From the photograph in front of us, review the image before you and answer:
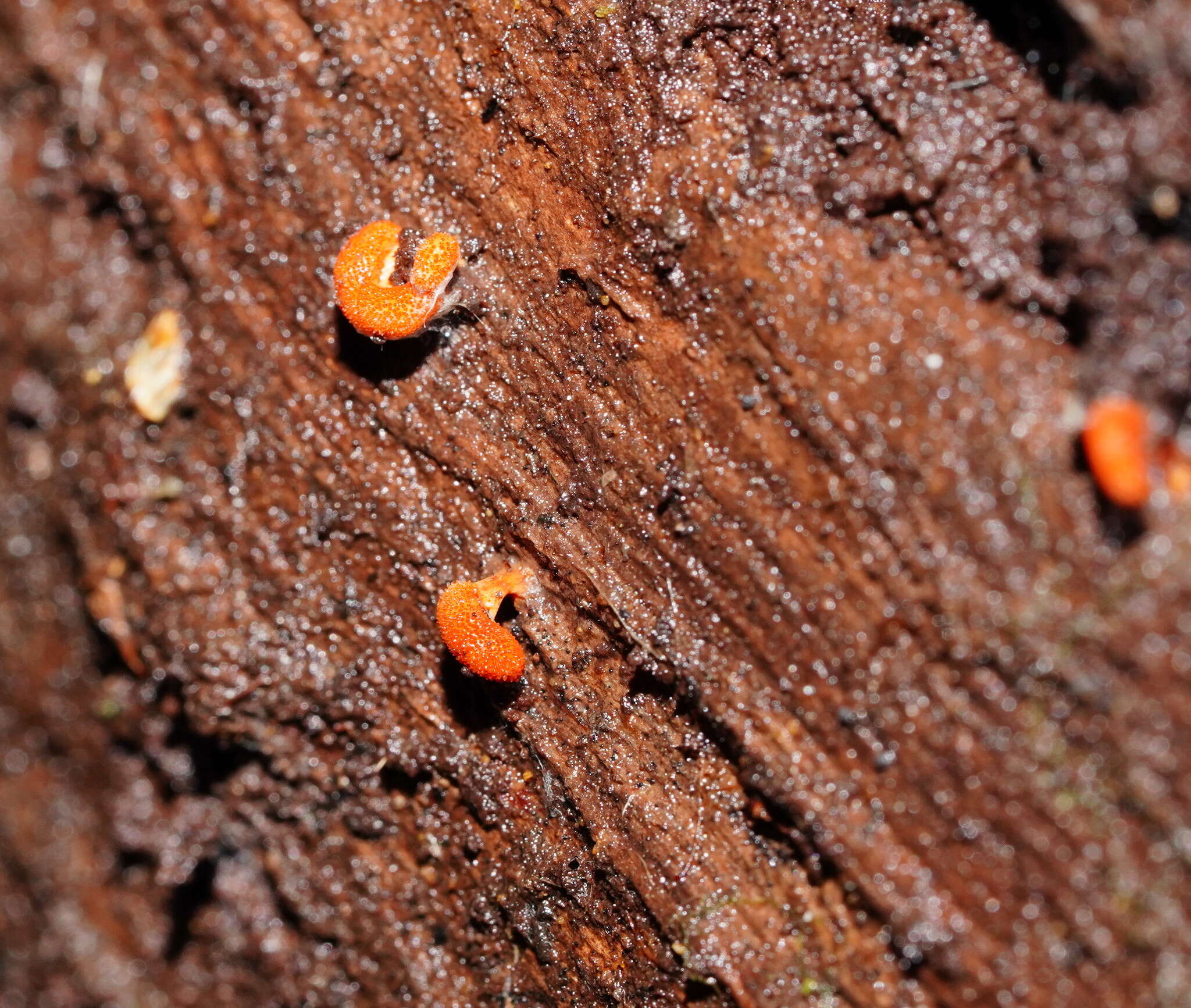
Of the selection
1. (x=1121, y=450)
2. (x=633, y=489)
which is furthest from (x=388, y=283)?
(x=1121, y=450)

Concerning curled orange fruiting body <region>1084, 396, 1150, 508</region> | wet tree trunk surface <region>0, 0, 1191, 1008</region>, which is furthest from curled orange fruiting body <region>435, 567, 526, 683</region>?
curled orange fruiting body <region>1084, 396, 1150, 508</region>

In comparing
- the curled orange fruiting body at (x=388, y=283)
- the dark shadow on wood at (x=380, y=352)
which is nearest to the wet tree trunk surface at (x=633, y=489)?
the dark shadow on wood at (x=380, y=352)

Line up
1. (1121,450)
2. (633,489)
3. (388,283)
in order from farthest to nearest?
(388,283), (633,489), (1121,450)

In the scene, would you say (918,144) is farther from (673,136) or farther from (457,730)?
(457,730)

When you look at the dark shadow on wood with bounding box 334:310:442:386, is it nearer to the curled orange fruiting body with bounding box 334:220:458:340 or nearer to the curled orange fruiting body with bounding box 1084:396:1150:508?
the curled orange fruiting body with bounding box 334:220:458:340

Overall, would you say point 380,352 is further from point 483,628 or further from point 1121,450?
point 1121,450

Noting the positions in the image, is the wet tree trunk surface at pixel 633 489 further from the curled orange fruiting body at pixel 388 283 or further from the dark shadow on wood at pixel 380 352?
the curled orange fruiting body at pixel 388 283
